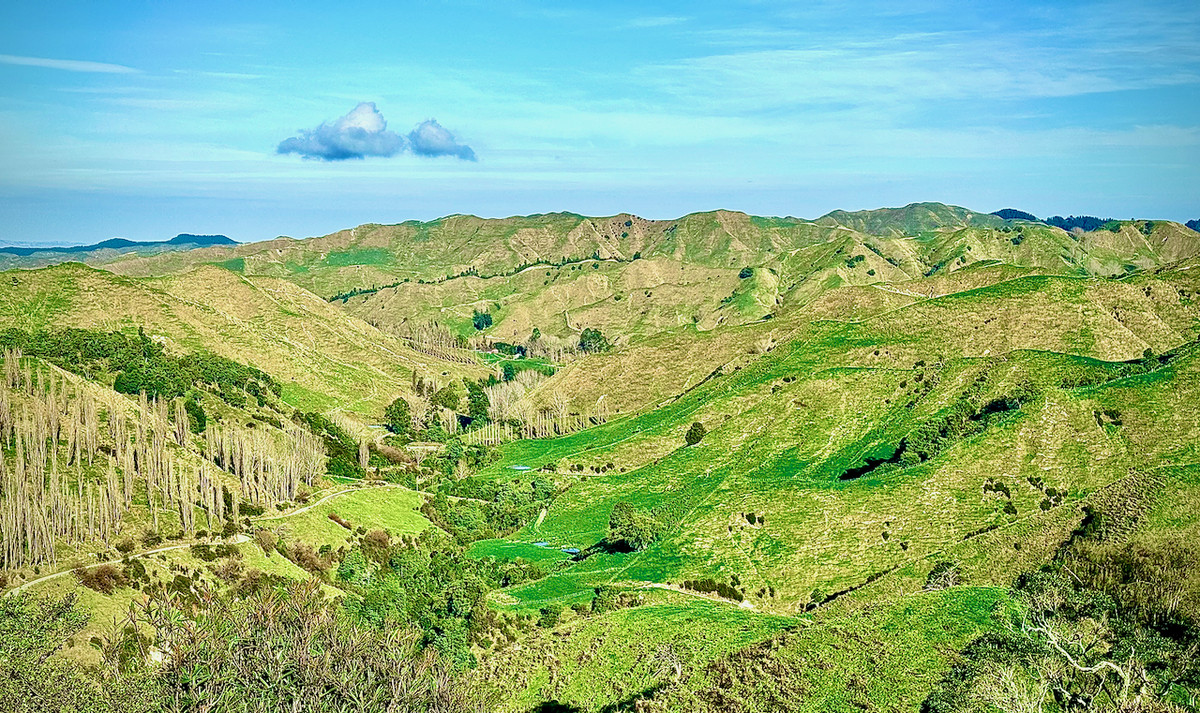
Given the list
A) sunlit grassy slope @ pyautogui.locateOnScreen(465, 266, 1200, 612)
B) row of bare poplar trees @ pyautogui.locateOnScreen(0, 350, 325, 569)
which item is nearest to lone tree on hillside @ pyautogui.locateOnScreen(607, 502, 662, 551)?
sunlit grassy slope @ pyautogui.locateOnScreen(465, 266, 1200, 612)

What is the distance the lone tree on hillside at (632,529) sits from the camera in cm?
10881

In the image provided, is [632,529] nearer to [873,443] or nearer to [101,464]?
[873,443]

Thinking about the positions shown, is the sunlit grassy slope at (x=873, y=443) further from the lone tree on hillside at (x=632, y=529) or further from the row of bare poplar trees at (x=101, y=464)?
the row of bare poplar trees at (x=101, y=464)

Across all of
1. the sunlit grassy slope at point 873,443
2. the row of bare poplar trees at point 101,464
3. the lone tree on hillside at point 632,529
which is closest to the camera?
the row of bare poplar trees at point 101,464

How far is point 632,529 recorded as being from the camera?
109250 millimetres

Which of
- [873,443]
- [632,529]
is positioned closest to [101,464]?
[632,529]

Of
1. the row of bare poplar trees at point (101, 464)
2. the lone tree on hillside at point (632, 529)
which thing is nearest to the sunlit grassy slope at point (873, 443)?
the lone tree on hillside at point (632, 529)

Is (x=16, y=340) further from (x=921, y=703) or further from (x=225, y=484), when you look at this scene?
(x=921, y=703)

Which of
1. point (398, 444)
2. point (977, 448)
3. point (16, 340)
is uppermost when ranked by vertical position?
point (16, 340)

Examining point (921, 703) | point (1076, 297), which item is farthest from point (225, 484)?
point (1076, 297)

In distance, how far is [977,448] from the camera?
4087 inches

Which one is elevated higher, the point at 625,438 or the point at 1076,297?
the point at 1076,297

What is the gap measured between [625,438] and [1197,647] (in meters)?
115

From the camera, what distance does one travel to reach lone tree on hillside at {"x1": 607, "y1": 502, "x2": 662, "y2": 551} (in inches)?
4284
